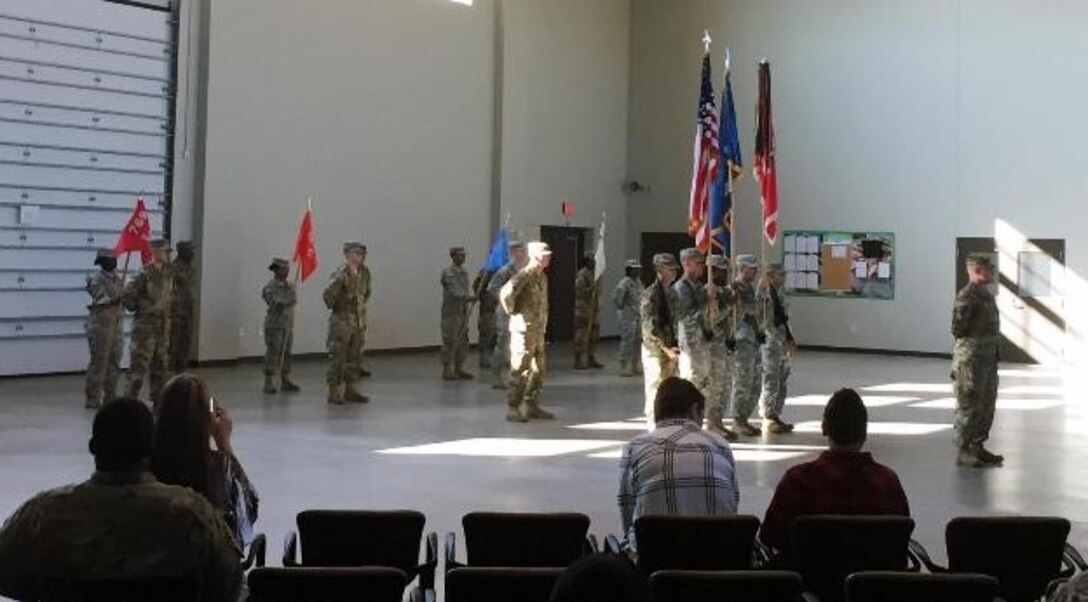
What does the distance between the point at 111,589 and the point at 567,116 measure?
1877 cm

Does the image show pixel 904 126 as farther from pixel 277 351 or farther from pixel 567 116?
pixel 277 351

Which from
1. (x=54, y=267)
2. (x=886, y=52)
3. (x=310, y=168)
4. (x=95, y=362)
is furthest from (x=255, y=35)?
(x=886, y=52)

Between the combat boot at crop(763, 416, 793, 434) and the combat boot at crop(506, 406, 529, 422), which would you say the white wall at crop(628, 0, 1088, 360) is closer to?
the combat boot at crop(763, 416, 793, 434)

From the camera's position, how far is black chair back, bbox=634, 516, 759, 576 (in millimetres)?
4020

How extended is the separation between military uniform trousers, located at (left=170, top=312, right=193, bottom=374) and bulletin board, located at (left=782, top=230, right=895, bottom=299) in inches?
438

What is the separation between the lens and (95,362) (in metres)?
11.7

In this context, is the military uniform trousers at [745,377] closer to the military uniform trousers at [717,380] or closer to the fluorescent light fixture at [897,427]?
the military uniform trousers at [717,380]

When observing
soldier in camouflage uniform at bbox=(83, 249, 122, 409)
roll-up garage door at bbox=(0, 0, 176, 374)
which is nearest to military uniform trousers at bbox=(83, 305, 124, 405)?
soldier in camouflage uniform at bbox=(83, 249, 122, 409)

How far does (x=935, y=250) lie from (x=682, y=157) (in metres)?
4.94

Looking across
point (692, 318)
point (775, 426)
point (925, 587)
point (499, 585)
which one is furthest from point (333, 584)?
point (775, 426)

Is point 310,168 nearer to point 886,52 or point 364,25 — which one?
point 364,25

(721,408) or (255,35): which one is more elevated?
(255,35)

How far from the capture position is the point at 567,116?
2148 centimetres

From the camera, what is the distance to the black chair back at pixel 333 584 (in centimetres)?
325
